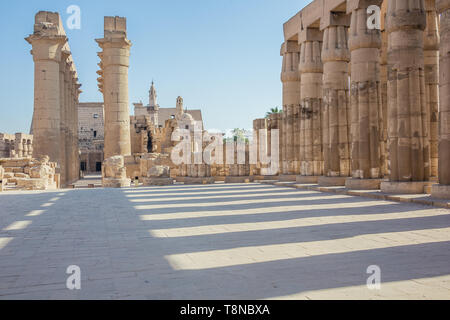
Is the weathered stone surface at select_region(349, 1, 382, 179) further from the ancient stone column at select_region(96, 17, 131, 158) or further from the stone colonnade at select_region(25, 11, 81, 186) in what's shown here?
the stone colonnade at select_region(25, 11, 81, 186)

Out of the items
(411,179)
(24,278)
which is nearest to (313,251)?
(24,278)

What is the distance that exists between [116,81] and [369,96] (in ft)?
51.5

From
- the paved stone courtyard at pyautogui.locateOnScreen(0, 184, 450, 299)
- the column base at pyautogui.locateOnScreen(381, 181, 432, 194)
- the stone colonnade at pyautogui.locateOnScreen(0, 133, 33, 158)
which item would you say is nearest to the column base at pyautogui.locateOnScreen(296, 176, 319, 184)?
the column base at pyautogui.locateOnScreen(381, 181, 432, 194)

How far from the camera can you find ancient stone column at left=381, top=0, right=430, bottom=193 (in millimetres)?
11352

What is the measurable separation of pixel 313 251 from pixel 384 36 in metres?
14.2

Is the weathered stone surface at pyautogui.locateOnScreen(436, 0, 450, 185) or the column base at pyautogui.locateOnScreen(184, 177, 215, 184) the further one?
the column base at pyautogui.locateOnScreen(184, 177, 215, 184)

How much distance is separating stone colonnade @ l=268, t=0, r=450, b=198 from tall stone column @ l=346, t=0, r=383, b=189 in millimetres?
32

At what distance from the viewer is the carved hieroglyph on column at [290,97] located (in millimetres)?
19938

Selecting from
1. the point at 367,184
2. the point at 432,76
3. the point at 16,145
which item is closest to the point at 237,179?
the point at 367,184

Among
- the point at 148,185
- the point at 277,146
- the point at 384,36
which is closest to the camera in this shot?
the point at 384,36

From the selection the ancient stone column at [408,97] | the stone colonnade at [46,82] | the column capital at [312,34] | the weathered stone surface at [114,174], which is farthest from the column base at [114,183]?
the ancient stone column at [408,97]

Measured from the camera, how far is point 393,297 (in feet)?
10.9

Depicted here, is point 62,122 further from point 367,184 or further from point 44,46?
point 367,184
